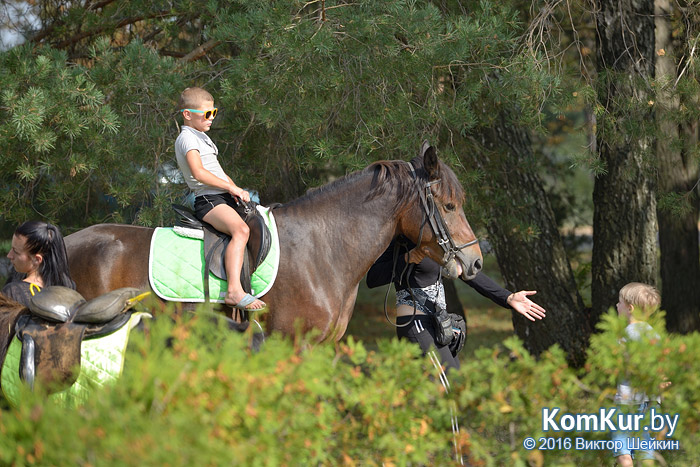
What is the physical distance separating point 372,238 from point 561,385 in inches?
71.1

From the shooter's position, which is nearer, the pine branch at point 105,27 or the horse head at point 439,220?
the horse head at point 439,220

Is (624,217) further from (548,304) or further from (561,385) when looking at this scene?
(561,385)

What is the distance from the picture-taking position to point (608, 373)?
3115mm

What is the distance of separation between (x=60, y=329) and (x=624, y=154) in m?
6.55

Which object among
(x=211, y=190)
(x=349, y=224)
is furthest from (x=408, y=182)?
(x=211, y=190)

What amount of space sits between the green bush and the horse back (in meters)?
1.59

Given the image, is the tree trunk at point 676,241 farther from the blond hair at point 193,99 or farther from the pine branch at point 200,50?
the blond hair at point 193,99

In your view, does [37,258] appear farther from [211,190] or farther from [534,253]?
[534,253]

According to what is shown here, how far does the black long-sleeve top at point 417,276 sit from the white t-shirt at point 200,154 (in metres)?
1.15

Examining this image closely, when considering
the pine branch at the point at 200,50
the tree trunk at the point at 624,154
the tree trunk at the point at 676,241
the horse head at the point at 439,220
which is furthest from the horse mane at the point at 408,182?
the tree trunk at the point at 676,241

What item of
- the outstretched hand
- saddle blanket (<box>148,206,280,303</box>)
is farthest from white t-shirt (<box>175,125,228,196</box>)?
the outstretched hand

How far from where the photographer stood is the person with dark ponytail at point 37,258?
3609mm

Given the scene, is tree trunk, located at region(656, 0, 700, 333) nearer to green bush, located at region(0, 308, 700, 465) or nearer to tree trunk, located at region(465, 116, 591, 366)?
tree trunk, located at region(465, 116, 591, 366)

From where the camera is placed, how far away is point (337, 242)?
4.56 meters
